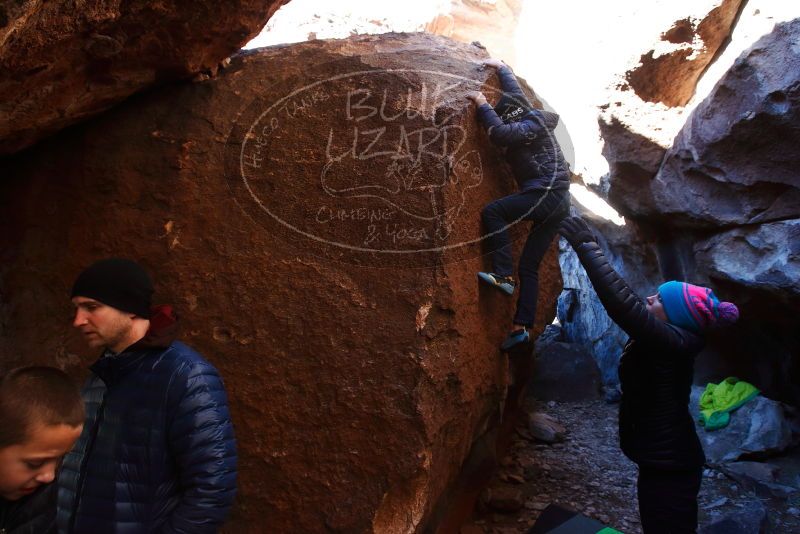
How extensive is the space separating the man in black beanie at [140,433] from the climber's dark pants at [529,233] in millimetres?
1841

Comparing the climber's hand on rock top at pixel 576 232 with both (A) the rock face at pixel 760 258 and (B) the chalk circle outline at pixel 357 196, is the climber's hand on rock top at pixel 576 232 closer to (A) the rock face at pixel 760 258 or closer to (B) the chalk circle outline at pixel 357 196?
(B) the chalk circle outline at pixel 357 196

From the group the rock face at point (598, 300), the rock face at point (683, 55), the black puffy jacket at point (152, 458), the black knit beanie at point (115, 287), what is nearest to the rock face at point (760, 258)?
the rock face at point (598, 300)

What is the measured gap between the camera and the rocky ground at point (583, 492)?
335 cm

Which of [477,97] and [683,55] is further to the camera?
[683,55]

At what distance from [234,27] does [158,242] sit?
1.24 metres

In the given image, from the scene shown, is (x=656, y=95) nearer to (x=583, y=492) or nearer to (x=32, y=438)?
(x=583, y=492)

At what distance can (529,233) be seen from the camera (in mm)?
3318

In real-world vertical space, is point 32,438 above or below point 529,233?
below

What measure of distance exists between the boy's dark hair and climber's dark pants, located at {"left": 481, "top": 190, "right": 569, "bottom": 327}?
2.15 metres

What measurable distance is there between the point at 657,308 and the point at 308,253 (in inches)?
64.4

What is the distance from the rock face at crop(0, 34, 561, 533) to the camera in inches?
97.7

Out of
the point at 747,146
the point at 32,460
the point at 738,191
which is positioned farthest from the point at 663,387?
the point at 738,191

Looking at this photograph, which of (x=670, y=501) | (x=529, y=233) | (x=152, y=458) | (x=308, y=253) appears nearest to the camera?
(x=152, y=458)

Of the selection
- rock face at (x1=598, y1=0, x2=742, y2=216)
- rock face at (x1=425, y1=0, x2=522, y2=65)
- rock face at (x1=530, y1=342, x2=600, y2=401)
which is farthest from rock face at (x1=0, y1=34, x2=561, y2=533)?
rock face at (x1=425, y1=0, x2=522, y2=65)
